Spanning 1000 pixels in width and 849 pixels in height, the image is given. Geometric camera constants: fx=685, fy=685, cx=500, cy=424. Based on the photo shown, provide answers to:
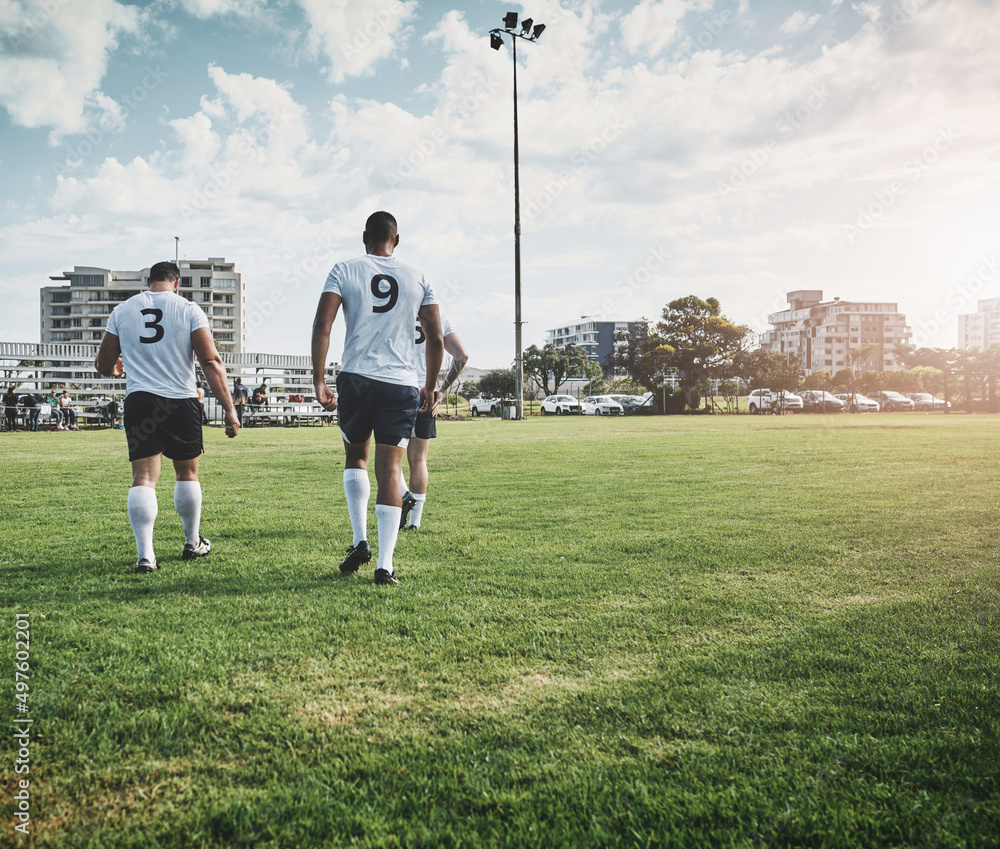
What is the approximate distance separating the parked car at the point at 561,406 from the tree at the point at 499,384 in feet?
55.8

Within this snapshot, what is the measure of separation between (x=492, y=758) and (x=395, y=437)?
8.05ft

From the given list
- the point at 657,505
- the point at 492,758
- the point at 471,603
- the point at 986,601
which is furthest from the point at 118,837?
the point at 657,505

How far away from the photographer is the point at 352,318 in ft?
14.0

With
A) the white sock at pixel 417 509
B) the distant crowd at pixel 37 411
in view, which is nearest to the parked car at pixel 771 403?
the distant crowd at pixel 37 411

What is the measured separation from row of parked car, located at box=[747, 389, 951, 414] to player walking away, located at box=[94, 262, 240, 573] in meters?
42.5

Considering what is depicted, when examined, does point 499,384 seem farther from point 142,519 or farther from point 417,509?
point 142,519

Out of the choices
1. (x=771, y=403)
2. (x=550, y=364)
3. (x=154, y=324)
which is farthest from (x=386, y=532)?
(x=550, y=364)

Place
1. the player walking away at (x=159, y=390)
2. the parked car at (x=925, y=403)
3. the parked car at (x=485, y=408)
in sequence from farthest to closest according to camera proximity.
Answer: the parked car at (x=925, y=403), the parked car at (x=485, y=408), the player walking away at (x=159, y=390)

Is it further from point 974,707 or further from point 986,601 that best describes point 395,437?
point 986,601

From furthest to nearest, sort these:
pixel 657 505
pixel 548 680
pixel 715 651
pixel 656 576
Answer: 1. pixel 657 505
2. pixel 656 576
3. pixel 715 651
4. pixel 548 680

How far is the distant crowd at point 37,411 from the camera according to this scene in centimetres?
2411

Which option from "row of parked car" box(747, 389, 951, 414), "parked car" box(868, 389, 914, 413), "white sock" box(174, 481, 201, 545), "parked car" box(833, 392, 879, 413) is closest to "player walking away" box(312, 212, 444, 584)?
"white sock" box(174, 481, 201, 545)

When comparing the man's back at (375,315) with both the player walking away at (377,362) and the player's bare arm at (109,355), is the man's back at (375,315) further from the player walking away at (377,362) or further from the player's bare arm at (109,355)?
the player's bare arm at (109,355)

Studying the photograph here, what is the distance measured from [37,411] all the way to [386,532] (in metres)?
25.2
